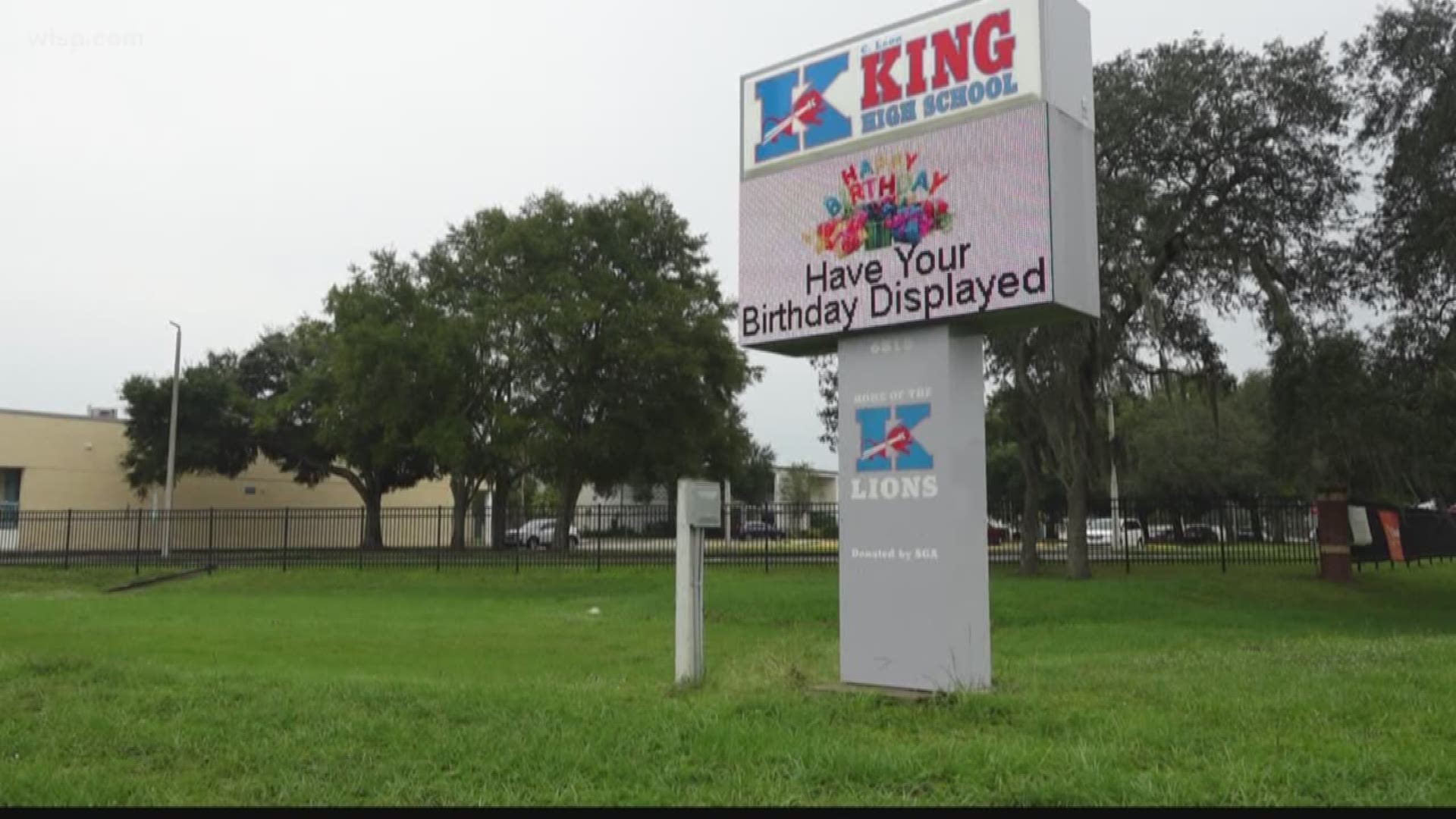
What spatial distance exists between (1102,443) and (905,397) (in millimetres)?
20343

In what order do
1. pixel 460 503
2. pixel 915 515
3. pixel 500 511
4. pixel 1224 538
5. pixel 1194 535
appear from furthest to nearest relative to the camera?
1. pixel 460 503
2. pixel 500 511
3. pixel 1194 535
4. pixel 1224 538
5. pixel 915 515

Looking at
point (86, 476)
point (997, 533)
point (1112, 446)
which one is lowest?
point (997, 533)

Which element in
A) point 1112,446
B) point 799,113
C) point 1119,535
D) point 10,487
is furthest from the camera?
point 10,487

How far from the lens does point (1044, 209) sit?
28.5ft

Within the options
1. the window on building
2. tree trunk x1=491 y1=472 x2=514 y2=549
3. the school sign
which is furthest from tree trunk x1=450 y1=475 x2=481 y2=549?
the school sign

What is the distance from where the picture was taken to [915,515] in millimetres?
9047

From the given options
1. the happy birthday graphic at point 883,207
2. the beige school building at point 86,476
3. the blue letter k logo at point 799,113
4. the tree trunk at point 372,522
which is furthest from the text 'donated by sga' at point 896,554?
the beige school building at point 86,476

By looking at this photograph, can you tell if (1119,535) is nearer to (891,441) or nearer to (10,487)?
(891,441)

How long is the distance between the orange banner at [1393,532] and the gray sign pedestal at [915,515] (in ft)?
79.7

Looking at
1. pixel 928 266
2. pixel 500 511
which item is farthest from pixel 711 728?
pixel 500 511

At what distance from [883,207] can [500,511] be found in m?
30.5

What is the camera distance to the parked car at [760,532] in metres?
32.1
